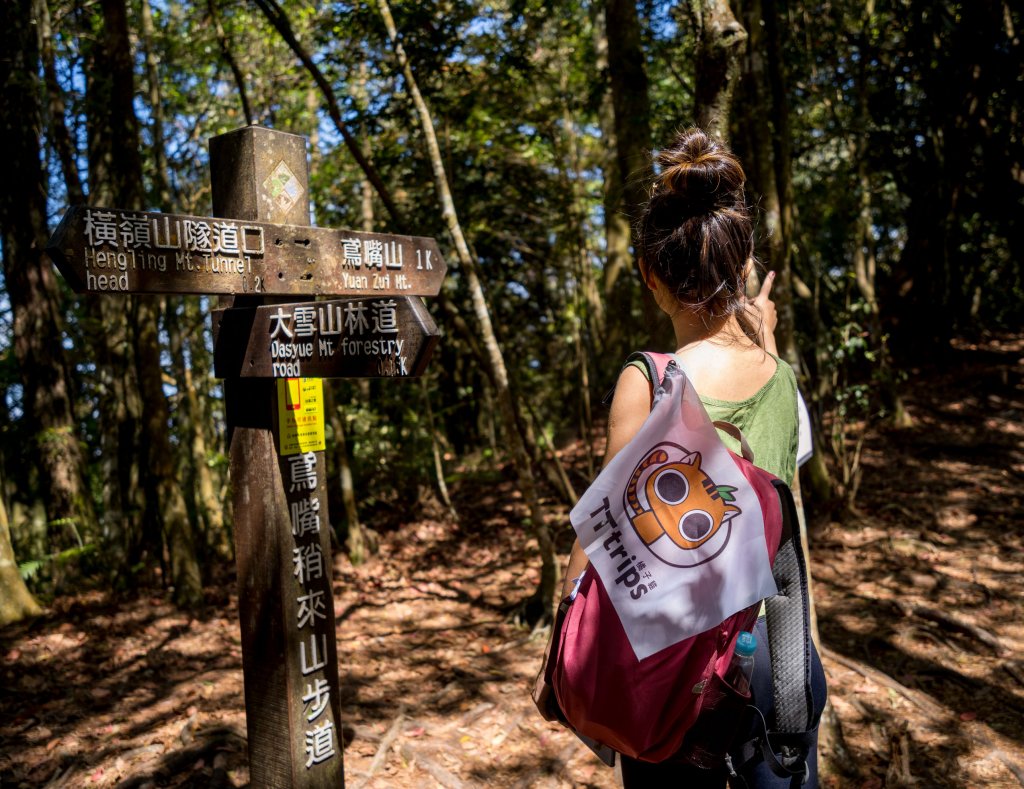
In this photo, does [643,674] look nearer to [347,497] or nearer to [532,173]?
[347,497]

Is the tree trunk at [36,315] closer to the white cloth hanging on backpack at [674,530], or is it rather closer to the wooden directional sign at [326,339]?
the wooden directional sign at [326,339]

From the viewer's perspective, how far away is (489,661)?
5500mm

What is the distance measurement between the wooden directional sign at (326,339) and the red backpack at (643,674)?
117 centimetres

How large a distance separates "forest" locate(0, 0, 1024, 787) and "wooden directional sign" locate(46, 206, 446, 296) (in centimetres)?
102

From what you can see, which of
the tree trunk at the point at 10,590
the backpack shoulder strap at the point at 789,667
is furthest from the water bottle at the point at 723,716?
the tree trunk at the point at 10,590

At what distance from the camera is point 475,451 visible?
11.3 meters

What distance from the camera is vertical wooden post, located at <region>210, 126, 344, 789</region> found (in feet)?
8.93

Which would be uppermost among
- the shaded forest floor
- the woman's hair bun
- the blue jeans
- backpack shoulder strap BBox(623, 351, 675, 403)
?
the woman's hair bun

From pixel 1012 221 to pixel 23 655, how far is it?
10.5m

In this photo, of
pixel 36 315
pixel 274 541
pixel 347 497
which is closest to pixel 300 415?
pixel 274 541

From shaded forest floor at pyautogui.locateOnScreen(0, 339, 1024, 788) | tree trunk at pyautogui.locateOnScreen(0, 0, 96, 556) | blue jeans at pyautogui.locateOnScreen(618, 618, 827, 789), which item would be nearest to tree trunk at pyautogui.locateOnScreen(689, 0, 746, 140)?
blue jeans at pyautogui.locateOnScreen(618, 618, 827, 789)

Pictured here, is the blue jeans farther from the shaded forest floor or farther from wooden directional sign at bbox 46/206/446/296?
the shaded forest floor

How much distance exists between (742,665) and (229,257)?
6.30ft

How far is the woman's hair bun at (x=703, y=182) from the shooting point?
1705mm
